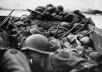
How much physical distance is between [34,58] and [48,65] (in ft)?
1.01

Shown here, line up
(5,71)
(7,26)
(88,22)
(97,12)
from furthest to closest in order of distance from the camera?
1. (97,12)
2. (88,22)
3. (7,26)
4. (5,71)

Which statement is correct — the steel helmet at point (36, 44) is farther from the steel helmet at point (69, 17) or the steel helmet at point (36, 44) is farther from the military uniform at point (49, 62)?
the steel helmet at point (69, 17)

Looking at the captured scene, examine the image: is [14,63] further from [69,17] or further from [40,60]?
[69,17]

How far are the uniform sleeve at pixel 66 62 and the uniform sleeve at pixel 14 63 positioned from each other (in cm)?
53

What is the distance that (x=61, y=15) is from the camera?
26.6ft

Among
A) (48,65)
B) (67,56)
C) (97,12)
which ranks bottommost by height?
(97,12)

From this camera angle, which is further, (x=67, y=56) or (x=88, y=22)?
(x=88, y=22)

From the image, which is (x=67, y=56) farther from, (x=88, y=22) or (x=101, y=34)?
(x=88, y=22)

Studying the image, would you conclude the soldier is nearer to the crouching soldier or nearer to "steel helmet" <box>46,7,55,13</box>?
the crouching soldier

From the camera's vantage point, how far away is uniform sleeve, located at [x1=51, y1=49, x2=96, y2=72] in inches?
90.6

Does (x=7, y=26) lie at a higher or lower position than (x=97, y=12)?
higher

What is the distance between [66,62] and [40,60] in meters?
0.58

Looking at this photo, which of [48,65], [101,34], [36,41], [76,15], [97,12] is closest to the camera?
[48,65]

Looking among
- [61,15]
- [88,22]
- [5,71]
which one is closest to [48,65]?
[5,71]
